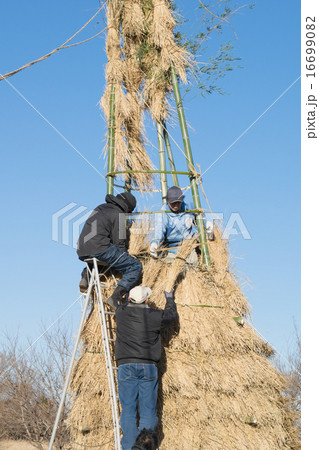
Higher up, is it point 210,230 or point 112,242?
point 210,230

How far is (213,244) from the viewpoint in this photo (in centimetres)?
784

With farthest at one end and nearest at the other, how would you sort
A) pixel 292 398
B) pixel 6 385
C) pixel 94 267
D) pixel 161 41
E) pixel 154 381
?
pixel 6 385
pixel 161 41
pixel 292 398
pixel 94 267
pixel 154 381

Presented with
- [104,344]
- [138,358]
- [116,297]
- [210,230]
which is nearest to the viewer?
[138,358]

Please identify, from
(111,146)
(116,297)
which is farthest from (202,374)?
(111,146)

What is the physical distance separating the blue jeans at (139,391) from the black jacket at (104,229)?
4.74 feet

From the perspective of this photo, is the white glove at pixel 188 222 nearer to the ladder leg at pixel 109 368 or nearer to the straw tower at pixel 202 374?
the straw tower at pixel 202 374

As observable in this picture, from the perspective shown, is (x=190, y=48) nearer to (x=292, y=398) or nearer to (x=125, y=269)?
(x=125, y=269)

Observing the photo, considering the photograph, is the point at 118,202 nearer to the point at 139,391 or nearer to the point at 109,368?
the point at 109,368

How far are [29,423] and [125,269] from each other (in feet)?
45.4

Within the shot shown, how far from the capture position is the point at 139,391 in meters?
6.23

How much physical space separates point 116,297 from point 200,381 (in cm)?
143

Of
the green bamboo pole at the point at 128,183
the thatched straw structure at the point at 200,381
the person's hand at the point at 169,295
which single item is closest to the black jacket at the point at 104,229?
the thatched straw structure at the point at 200,381

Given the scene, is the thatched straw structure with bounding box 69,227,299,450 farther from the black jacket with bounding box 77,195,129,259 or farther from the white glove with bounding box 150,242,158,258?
the black jacket with bounding box 77,195,129,259

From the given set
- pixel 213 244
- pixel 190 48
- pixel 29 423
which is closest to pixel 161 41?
pixel 190 48
